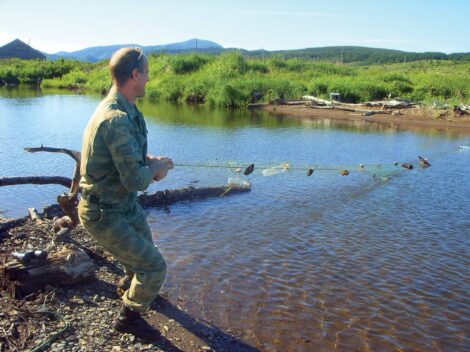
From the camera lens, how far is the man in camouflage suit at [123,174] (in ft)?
12.7

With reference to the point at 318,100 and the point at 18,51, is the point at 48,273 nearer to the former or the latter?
the point at 318,100

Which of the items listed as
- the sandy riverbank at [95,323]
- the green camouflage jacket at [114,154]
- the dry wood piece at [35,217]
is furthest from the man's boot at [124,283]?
the dry wood piece at [35,217]

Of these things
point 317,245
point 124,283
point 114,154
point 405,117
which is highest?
point 114,154

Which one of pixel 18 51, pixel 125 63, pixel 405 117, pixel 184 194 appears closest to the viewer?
pixel 125 63

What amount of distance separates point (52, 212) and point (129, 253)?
5.15 meters

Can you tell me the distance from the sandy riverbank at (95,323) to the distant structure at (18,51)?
93.2 m

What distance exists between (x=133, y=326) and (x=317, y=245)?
4613mm

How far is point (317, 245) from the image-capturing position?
8.58 metres

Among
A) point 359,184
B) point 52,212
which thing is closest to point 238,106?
point 359,184

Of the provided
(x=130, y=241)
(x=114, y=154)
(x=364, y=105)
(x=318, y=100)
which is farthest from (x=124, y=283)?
(x=318, y=100)

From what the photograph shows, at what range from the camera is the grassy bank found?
121ft

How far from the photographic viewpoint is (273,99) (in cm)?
3809

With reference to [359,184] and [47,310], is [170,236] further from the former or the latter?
[359,184]

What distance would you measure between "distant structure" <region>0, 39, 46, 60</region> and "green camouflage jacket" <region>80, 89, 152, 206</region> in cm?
9442
